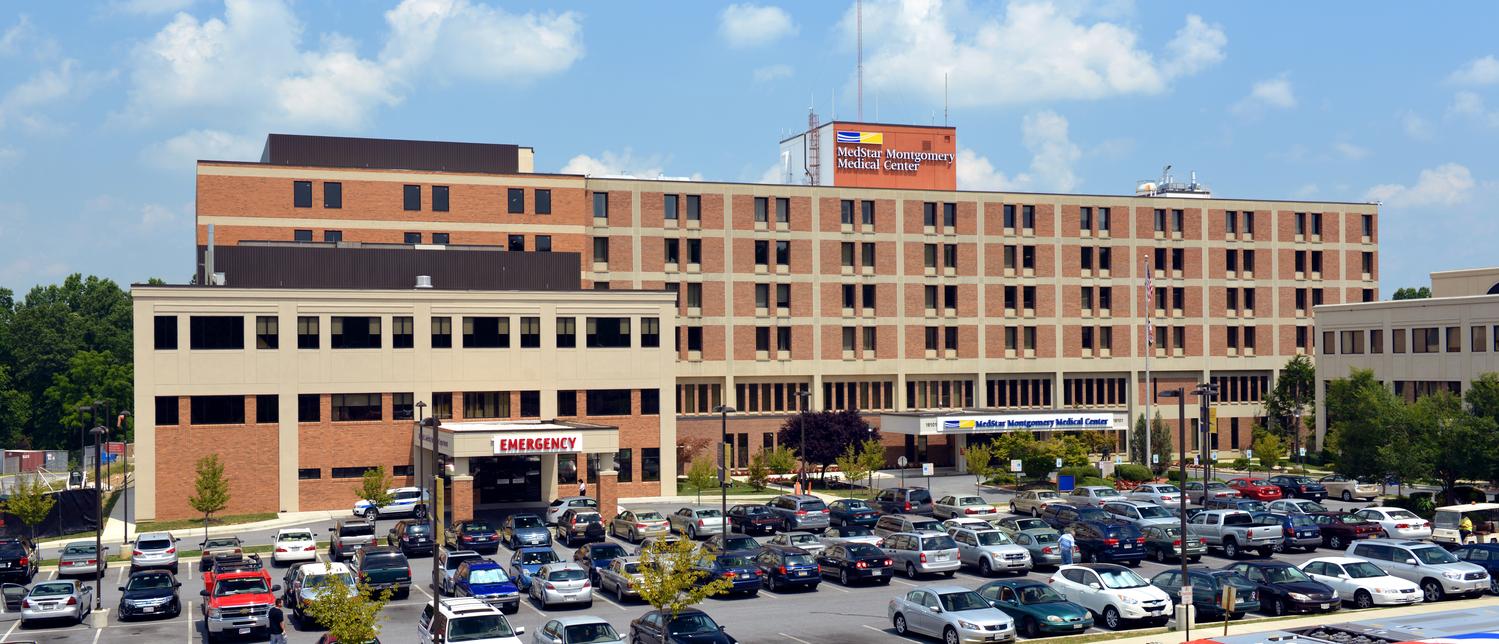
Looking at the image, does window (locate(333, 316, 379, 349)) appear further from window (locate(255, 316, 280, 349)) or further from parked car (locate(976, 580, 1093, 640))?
parked car (locate(976, 580, 1093, 640))

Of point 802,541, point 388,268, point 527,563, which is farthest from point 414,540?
point 388,268

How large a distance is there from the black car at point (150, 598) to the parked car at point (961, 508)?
35.2 m

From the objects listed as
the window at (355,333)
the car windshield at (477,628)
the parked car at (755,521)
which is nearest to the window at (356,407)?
the window at (355,333)

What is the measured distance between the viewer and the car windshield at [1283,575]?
40062 millimetres

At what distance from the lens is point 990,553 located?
4684 cm

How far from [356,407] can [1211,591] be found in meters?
48.9

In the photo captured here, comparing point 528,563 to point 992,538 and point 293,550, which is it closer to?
point 293,550

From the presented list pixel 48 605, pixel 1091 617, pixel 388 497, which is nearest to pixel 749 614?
pixel 1091 617

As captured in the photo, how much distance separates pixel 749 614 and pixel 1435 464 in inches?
1631

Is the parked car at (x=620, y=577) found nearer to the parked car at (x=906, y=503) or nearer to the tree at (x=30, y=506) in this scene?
the parked car at (x=906, y=503)

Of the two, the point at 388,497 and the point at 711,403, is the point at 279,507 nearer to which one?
the point at 388,497

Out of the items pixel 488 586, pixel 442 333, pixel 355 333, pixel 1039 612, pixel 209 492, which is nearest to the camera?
pixel 1039 612

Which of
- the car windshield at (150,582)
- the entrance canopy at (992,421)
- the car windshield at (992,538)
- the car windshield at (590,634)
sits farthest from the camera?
the entrance canopy at (992,421)

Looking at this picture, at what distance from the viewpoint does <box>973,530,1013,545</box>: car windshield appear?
156 ft
